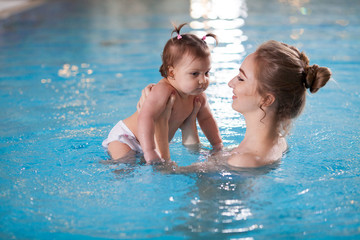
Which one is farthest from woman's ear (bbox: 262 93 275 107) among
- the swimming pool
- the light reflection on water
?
the light reflection on water

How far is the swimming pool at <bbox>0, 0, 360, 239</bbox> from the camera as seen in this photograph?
240cm

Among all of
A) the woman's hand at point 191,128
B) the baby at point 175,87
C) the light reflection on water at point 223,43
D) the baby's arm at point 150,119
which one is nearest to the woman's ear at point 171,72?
the baby at point 175,87

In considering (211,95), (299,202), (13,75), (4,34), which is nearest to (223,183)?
(299,202)

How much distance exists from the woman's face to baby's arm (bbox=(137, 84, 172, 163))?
54cm

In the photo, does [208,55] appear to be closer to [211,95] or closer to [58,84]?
[211,95]

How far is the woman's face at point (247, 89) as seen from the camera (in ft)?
8.68

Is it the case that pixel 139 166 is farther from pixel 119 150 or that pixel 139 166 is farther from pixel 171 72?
pixel 171 72

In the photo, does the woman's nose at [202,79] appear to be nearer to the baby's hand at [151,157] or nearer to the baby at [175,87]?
the baby at [175,87]

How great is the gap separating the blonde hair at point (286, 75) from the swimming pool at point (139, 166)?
506 millimetres

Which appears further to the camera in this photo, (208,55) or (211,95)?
(211,95)

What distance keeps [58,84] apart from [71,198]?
3.34 metres

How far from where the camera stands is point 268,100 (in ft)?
8.59

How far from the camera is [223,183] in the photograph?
2.71 metres

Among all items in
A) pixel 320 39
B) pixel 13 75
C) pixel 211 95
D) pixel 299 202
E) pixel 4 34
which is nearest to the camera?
pixel 299 202
